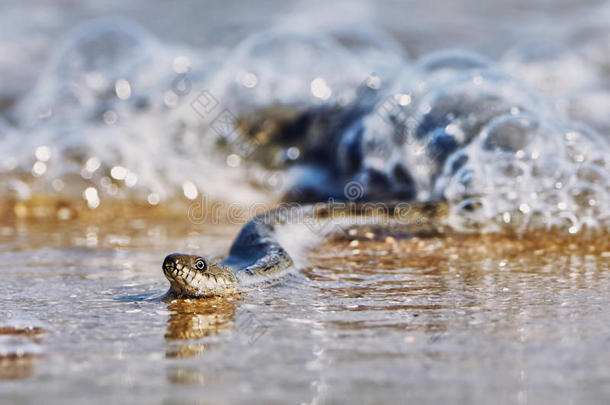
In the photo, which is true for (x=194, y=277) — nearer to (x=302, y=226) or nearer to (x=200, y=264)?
(x=200, y=264)

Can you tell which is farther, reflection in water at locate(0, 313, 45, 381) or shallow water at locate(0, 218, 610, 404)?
reflection in water at locate(0, 313, 45, 381)

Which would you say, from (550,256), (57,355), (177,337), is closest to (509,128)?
(550,256)

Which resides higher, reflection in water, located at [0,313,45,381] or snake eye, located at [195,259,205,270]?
snake eye, located at [195,259,205,270]
